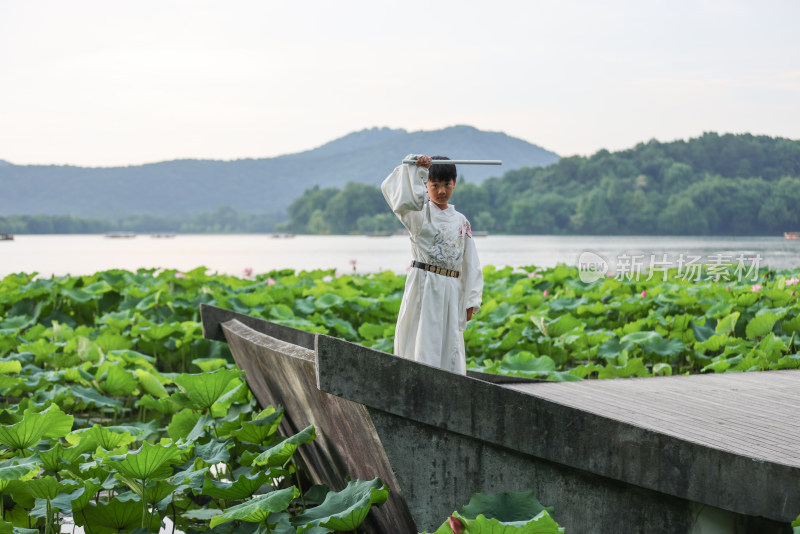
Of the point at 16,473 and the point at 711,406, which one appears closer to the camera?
the point at 16,473

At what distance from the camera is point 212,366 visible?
389 cm

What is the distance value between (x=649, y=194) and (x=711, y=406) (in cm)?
4661

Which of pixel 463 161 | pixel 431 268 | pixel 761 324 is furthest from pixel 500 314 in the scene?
pixel 463 161

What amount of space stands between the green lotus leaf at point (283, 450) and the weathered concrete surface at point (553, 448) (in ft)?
1.40

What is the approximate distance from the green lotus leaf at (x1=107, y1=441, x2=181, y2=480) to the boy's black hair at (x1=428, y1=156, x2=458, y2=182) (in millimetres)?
1349

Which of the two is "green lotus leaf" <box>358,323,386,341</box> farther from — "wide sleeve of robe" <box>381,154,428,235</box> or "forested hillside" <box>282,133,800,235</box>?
"forested hillside" <box>282,133,800,235</box>

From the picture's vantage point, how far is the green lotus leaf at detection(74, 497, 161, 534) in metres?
2.46

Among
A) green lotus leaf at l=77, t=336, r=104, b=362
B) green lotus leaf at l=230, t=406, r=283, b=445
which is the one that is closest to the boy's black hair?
green lotus leaf at l=230, t=406, r=283, b=445

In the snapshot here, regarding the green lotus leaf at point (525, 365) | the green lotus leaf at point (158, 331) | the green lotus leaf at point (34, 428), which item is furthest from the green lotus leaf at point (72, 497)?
the green lotus leaf at point (158, 331)

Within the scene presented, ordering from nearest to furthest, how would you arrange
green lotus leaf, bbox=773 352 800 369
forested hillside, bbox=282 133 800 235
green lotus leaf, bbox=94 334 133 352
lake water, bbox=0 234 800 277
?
1. green lotus leaf, bbox=773 352 800 369
2. green lotus leaf, bbox=94 334 133 352
3. lake water, bbox=0 234 800 277
4. forested hillside, bbox=282 133 800 235

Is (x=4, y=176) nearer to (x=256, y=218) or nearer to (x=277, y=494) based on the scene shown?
(x=256, y=218)

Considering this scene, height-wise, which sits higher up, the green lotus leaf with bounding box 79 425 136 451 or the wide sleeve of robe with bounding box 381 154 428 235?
the wide sleeve of robe with bounding box 381 154 428 235

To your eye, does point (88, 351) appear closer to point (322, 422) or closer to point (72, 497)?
point (72, 497)

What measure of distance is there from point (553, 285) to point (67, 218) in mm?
75179
